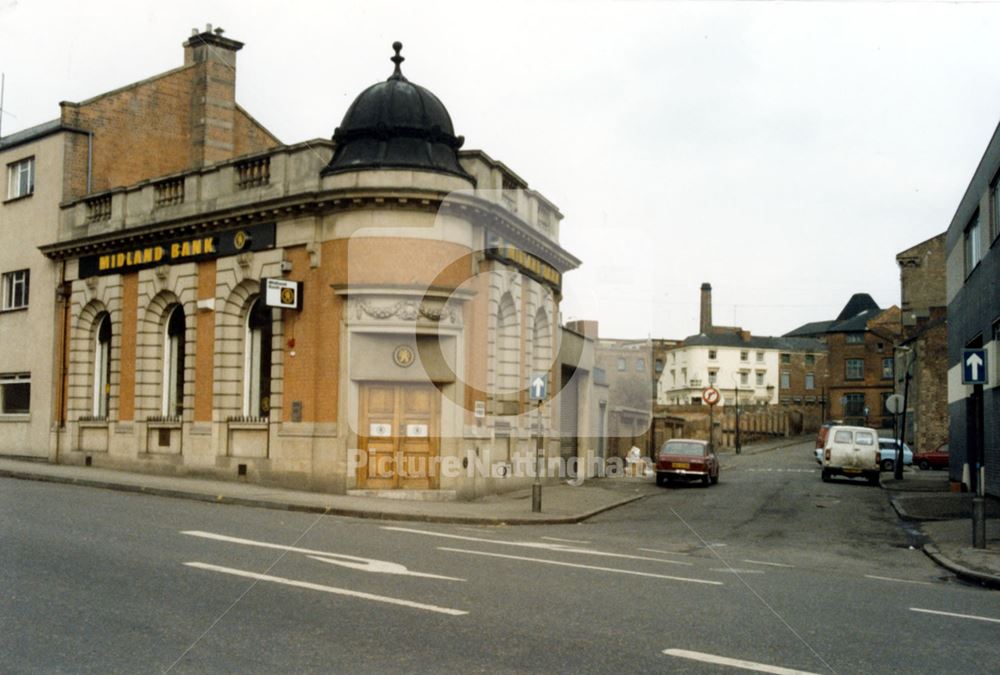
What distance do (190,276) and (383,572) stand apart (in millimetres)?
16793

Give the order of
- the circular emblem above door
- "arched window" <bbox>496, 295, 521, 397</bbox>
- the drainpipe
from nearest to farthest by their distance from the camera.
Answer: the circular emblem above door → "arched window" <bbox>496, 295, 521, 397</bbox> → the drainpipe

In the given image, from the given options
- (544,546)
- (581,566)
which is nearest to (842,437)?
(544,546)

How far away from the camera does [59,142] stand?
28453 mm

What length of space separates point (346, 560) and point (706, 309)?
328 feet

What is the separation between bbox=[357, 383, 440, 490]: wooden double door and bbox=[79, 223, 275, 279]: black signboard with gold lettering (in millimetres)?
4966

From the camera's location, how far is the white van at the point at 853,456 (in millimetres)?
32344

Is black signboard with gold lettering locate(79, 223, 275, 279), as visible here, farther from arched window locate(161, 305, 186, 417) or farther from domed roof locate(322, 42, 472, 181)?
domed roof locate(322, 42, 472, 181)

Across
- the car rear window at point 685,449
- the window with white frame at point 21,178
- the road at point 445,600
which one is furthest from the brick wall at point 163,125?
the car rear window at point 685,449

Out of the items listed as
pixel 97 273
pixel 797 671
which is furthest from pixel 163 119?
pixel 797 671

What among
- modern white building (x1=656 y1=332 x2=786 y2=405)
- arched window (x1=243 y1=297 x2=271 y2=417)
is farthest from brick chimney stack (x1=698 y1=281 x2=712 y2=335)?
arched window (x1=243 y1=297 x2=271 y2=417)

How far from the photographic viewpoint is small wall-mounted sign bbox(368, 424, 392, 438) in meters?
21.7

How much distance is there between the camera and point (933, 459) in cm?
4544

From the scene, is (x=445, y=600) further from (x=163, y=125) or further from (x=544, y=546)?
(x=163, y=125)

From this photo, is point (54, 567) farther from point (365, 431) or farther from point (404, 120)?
point (404, 120)
